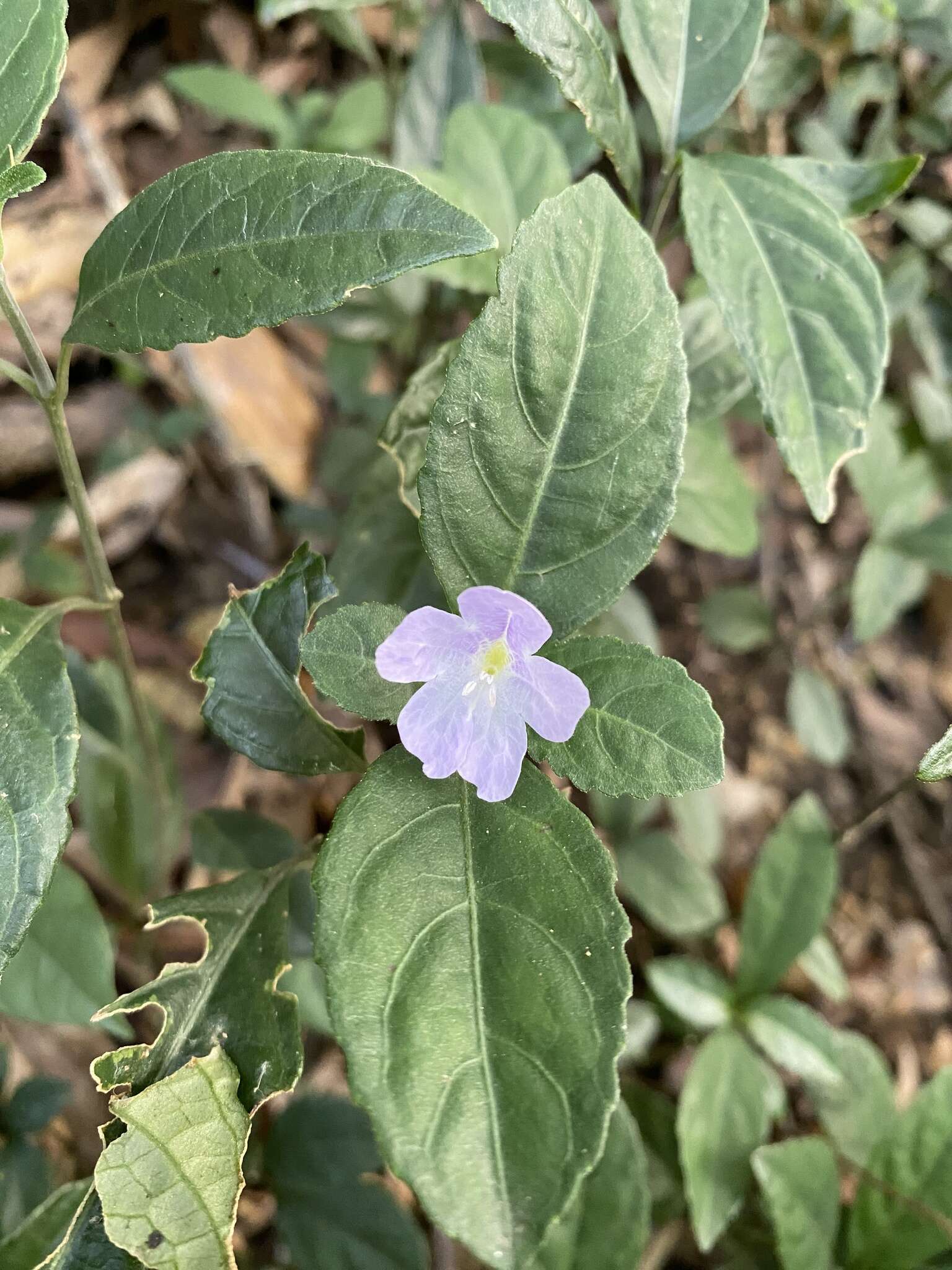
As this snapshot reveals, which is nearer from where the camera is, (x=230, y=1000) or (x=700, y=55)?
(x=230, y=1000)

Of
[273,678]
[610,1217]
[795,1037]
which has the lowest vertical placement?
[795,1037]

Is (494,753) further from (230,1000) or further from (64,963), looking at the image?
(64,963)

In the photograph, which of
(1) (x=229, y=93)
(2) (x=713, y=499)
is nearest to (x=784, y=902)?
(2) (x=713, y=499)

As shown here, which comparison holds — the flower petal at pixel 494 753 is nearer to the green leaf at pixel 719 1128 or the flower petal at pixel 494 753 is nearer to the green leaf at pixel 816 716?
the green leaf at pixel 719 1128

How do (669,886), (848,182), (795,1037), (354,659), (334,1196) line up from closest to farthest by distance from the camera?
(354,659) < (848,182) < (334,1196) < (795,1037) < (669,886)

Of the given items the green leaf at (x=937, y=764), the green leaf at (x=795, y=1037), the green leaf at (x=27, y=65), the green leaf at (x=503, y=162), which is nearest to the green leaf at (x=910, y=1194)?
the green leaf at (x=795, y=1037)

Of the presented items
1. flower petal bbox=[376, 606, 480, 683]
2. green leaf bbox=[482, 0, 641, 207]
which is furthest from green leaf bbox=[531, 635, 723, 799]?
green leaf bbox=[482, 0, 641, 207]

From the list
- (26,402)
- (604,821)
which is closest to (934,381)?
(604,821)
